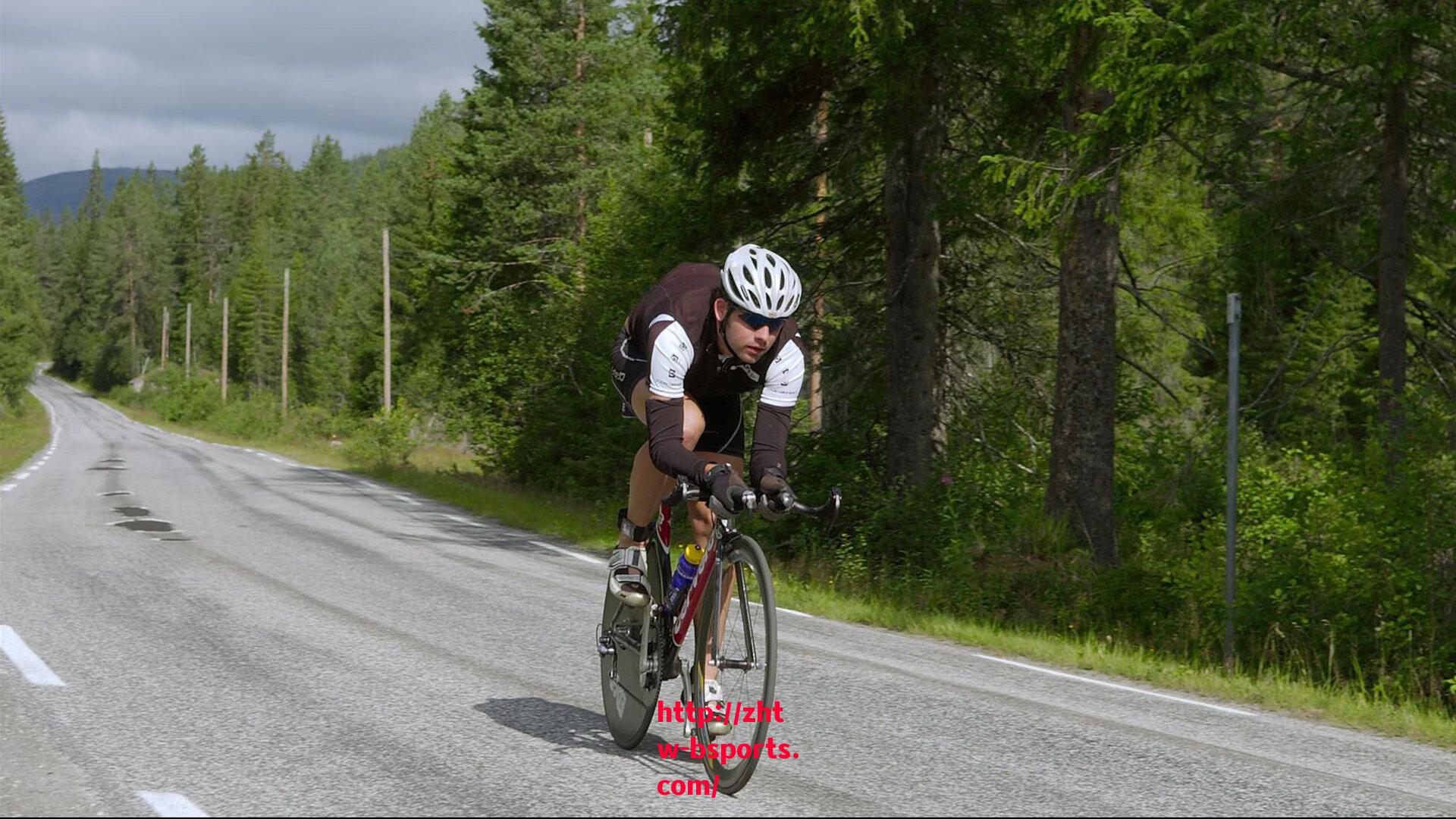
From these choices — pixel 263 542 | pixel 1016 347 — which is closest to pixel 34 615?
pixel 263 542

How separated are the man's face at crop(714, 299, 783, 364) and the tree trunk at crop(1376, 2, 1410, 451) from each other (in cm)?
1184

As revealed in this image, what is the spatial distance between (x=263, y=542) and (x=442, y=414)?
37.8m

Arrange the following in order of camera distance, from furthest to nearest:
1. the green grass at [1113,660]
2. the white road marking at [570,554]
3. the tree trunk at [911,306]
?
the tree trunk at [911,306], the white road marking at [570,554], the green grass at [1113,660]

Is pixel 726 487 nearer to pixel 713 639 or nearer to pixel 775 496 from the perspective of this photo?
pixel 775 496

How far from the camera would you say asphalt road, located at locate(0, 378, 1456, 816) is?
4602 millimetres

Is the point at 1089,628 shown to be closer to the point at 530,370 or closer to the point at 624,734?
the point at 624,734

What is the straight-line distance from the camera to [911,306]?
15.0 m

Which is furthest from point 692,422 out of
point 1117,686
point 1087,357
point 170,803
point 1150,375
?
point 1150,375

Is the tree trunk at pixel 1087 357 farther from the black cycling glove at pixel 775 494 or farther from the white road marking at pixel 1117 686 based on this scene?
the black cycling glove at pixel 775 494

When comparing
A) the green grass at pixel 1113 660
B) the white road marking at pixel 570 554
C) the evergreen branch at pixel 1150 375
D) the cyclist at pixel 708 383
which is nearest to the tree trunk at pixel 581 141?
the green grass at pixel 1113 660

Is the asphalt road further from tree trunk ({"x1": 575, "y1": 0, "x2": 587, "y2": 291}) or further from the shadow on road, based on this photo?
tree trunk ({"x1": 575, "y1": 0, "x2": 587, "y2": 291})

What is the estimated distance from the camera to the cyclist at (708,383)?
4.47m

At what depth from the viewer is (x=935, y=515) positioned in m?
13.4

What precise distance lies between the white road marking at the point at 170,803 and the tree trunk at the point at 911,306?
11144 millimetres
